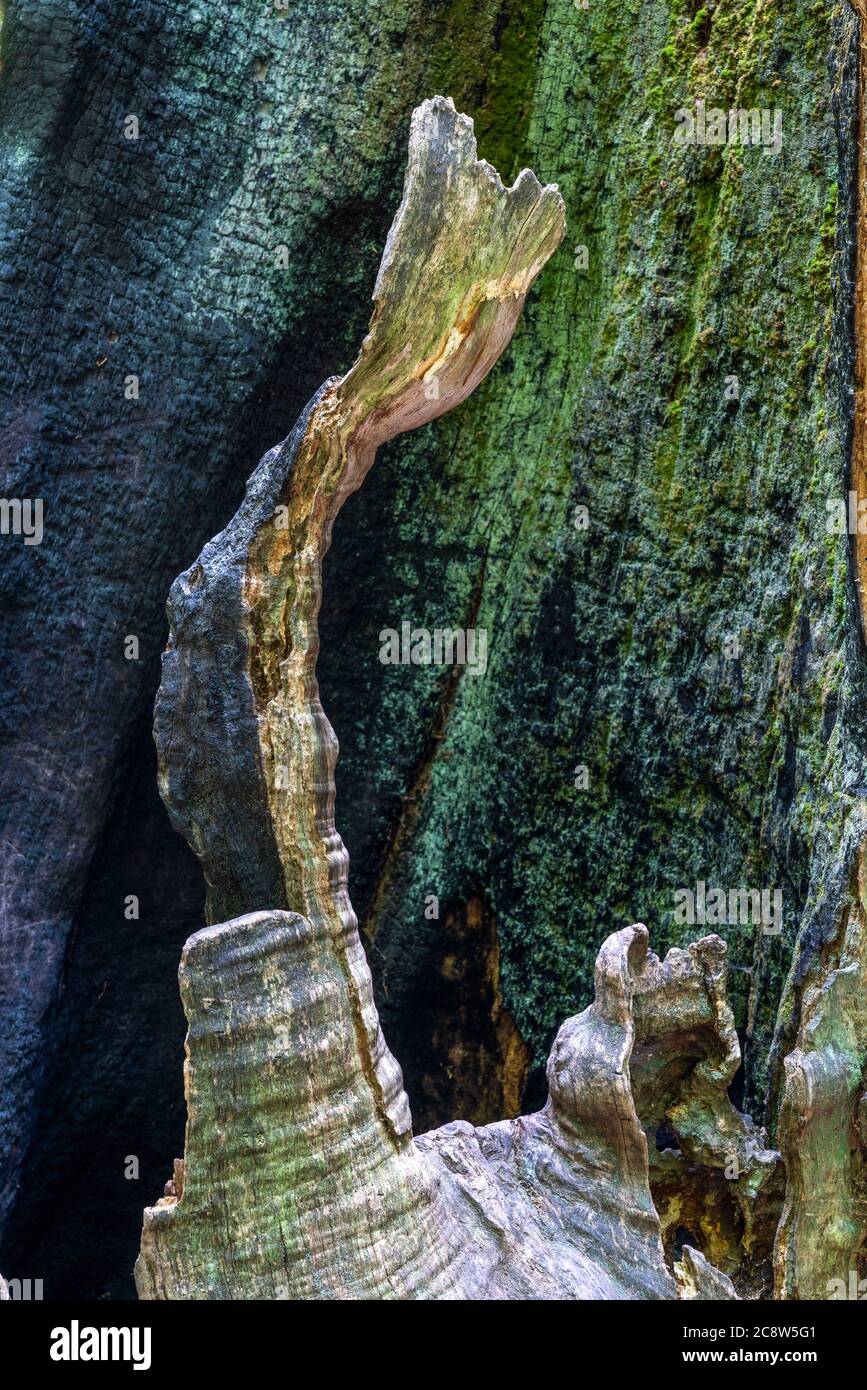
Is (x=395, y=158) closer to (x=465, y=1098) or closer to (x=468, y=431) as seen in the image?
(x=468, y=431)

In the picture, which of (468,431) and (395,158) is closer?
(395,158)

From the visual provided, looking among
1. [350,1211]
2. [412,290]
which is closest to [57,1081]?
[350,1211]

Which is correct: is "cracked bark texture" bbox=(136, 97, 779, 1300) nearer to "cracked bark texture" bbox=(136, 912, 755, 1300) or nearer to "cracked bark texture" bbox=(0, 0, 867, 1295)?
"cracked bark texture" bbox=(136, 912, 755, 1300)

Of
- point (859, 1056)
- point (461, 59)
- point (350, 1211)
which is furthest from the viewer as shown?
point (461, 59)

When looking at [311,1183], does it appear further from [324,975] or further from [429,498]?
[429,498]

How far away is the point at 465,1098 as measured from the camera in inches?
128

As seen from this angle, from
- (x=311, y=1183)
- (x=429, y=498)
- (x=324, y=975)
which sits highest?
(x=429, y=498)

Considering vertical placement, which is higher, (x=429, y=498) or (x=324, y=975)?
(x=429, y=498)

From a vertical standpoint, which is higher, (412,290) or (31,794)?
(412,290)

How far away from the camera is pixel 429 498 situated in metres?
3.21

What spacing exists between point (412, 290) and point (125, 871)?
67.7 inches

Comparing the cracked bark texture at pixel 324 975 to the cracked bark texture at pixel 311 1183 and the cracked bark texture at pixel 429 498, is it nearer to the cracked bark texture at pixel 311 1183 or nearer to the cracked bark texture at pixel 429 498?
the cracked bark texture at pixel 311 1183

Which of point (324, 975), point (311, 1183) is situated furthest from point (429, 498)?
point (311, 1183)

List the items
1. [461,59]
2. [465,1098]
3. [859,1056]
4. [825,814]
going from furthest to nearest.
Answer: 1. [465,1098]
2. [461,59]
3. [825,814]
4. [859,1056]
